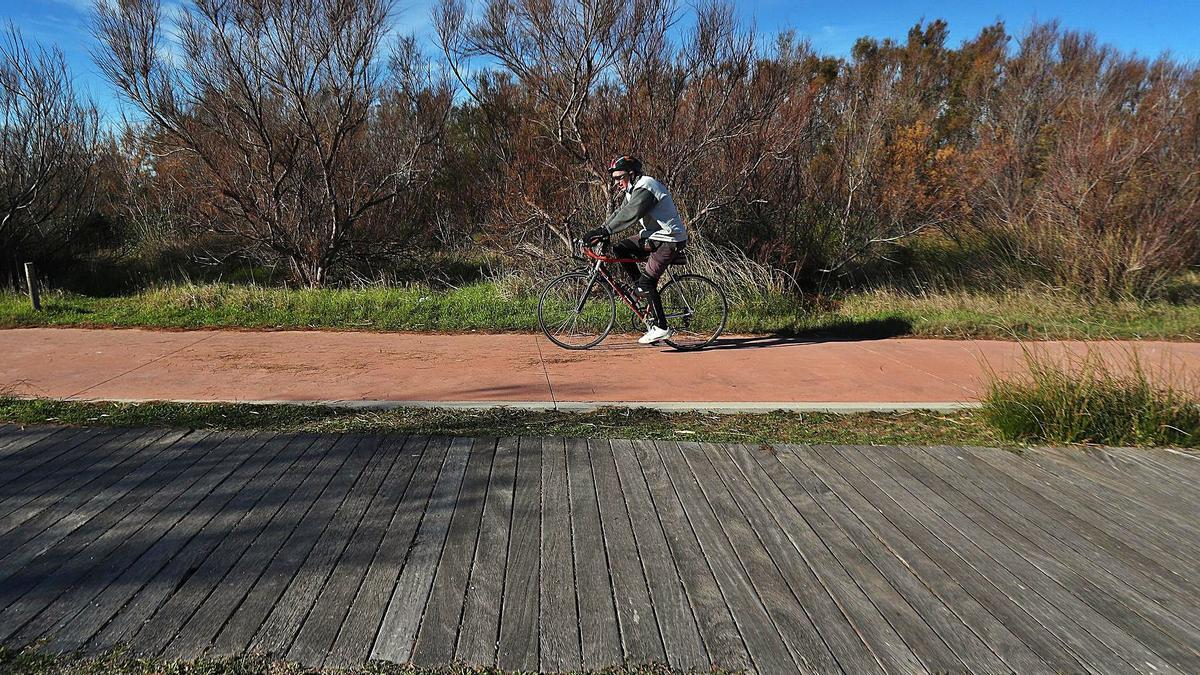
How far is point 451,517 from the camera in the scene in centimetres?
374

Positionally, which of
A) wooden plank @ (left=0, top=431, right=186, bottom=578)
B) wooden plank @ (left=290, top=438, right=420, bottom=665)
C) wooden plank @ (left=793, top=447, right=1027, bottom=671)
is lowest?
wooden plank @ (left=793, top=447, right=1027, bottom=671)

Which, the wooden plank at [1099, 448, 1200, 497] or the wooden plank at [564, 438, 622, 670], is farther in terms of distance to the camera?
the wooden plank at [1099, 448, 1200, 497]

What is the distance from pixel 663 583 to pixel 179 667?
1.80 m

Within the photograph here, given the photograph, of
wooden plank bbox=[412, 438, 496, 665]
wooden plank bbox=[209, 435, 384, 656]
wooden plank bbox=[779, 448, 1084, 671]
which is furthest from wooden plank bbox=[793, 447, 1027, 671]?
wooden plank bbox=[209, 435, 384, 656]

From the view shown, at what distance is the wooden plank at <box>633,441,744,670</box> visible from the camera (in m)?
2.74

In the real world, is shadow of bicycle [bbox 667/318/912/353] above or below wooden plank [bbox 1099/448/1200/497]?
above

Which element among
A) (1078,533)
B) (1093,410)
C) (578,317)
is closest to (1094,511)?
(1078,533)

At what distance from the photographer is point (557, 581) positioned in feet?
10.4

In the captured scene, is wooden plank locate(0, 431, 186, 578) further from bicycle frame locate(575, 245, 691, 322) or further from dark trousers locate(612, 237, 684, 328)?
dark trousers locate(612, 237, 684, 328)

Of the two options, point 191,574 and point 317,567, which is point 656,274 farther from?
point 191,574

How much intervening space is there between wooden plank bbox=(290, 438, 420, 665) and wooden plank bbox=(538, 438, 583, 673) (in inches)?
29.8

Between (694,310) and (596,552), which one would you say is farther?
(694,310)

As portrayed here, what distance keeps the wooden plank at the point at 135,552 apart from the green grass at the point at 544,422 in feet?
2.32

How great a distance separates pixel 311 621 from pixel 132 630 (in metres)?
0.63
